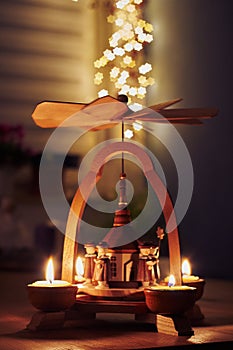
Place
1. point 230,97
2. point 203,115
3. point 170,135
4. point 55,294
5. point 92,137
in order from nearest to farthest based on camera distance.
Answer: point 55,294 → point 203,115 → point 230,97 → point 170,135 → point 92,137

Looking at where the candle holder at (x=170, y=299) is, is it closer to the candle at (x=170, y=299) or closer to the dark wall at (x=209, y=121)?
the candle at (x=170, y=299)

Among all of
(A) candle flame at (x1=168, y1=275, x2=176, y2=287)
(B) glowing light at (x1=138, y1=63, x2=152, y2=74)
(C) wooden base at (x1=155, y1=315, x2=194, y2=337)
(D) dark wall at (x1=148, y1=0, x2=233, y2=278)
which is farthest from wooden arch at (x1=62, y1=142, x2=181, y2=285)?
(B) glowing light at (x1=138, y1=63, x2=152, y2=74)

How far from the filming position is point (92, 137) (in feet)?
16.9

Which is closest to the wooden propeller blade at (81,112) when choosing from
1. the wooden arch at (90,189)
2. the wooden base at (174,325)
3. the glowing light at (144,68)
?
the wooden arch at (90,189)

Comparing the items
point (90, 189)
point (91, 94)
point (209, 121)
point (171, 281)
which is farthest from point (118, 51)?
point (171, 281)

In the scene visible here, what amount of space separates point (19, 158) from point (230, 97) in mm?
A: 1635

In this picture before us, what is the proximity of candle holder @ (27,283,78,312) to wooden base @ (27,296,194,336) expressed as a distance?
5cm

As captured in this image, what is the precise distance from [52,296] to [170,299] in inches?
15.2

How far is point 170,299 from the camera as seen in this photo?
7.00ft

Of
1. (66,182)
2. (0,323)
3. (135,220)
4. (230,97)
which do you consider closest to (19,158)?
(66,182)

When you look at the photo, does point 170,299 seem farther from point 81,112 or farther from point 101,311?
point 81,112

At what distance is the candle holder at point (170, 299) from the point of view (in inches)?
84.0

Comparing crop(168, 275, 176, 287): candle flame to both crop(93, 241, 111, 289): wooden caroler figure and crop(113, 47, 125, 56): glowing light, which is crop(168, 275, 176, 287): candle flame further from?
crop(113, 47, 125, 56): glowing light

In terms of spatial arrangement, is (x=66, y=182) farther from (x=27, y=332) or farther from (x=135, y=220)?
(x=27, y=332)
